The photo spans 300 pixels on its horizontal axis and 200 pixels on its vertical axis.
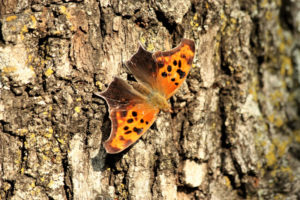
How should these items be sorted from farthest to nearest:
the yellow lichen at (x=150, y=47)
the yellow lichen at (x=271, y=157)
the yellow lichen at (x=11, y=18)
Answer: the yellow lichen at (x=271, y=157) → the yellow lichen at (x=150, y=47) → the yellow lichen at (x=11, y=18)

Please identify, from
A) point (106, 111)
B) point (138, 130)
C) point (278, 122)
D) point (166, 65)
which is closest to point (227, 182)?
point (278, 122)

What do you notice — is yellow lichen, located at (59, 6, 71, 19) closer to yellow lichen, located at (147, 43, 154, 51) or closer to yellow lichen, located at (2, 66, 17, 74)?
yellow lichen, located at (2, 66, 17, 74)

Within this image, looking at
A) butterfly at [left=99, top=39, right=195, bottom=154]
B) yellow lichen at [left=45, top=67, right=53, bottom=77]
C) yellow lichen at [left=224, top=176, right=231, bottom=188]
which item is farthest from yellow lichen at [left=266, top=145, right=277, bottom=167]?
yellow lichen at [left=45, top=67, right=53, bottom=77]

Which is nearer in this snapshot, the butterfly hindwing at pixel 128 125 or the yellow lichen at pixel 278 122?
the butterfly hindwing at pixel 128 125

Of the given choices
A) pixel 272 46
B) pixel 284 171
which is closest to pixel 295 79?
pixel 272 46

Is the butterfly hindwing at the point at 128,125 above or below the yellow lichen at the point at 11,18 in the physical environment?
below

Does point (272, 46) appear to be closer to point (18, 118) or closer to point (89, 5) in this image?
point (89, 5)

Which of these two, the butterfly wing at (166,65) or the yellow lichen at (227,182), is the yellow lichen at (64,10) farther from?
the yellow lichen at (227,182)

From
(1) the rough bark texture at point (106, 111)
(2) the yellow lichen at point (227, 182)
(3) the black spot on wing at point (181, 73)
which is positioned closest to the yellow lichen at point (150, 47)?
(1) the rough bark texture at point (106, 111)
